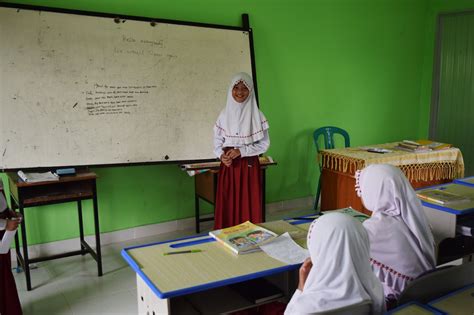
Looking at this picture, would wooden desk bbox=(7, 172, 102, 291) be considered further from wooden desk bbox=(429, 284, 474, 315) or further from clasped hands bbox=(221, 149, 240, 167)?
wooden desk bbox=(429, 284, 474, 315)

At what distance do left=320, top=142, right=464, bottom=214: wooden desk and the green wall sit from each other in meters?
0.72

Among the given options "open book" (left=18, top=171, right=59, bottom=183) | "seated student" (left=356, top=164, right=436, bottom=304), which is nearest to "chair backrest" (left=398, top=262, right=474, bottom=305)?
"seated student" (left=356, top=164, right=436, bottom=304)

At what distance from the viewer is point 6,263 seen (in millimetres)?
2570

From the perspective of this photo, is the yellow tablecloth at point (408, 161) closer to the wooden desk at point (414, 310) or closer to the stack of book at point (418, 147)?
the stack of book at point (418, 147)

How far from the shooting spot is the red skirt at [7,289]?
8.43ft

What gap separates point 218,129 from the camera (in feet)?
12.0

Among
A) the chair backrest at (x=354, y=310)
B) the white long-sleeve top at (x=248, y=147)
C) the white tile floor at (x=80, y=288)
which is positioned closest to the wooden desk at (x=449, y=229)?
the white long-sleeve top at (x=248, y=147)

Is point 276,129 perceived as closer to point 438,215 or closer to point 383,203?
point 438,215

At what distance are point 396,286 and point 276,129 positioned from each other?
125 inches

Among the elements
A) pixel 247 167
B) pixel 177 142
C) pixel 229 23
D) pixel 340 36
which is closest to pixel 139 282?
pixel 247 167

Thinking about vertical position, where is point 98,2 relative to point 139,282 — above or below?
above

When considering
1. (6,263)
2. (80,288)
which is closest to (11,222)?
(6,263)

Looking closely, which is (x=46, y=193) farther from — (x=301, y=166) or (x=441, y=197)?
(x=301, y=166)

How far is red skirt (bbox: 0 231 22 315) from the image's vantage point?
8.43ft
